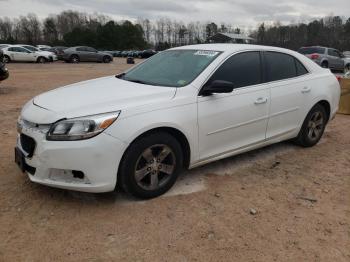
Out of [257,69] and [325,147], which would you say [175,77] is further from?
[325,147]

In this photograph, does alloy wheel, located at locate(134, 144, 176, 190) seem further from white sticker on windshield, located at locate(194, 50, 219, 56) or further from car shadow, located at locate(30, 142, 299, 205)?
white sticker on windshield, located at locate(194, 50, 219, 56)

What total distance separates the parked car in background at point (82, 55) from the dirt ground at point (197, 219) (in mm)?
28987

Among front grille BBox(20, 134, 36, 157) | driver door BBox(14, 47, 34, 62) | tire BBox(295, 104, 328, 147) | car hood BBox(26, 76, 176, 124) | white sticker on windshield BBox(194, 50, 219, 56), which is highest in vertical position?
white sticker on windshield BBox(194, 50, 219, 56)

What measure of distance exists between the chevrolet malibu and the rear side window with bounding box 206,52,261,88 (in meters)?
0.01

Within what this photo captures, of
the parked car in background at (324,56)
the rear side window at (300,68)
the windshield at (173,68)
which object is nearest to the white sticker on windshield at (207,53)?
the windshield at (173,68)

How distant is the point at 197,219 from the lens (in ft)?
11.1

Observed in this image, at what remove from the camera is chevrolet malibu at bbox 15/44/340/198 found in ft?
Result: 10.8

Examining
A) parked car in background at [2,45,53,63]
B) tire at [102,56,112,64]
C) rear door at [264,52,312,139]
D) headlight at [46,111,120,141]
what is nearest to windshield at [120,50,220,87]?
rear door at [264,52,312,139]

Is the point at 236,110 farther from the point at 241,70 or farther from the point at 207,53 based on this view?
the point at 207,53

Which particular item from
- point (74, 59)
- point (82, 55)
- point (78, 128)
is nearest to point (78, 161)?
point (78, 128)

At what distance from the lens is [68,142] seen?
322 cm

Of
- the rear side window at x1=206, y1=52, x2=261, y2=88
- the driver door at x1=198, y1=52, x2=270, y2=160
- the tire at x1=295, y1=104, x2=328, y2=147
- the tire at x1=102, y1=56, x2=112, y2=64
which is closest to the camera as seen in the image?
the driver door at x1=198, y1=52, x2=270, y2=160

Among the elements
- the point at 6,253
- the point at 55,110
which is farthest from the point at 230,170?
the point at 6,253

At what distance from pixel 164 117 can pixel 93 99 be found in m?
0.72
